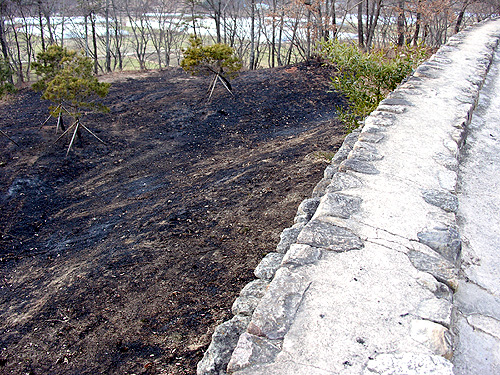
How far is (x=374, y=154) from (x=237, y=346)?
199cm

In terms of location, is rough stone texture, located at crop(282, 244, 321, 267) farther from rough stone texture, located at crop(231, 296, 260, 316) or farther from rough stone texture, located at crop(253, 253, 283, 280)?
Answer: rough stone texture, located at crop(231, 296, 260, 316)

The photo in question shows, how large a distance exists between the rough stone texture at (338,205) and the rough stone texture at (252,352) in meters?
0.94

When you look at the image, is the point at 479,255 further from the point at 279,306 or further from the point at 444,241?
the point at 279,306

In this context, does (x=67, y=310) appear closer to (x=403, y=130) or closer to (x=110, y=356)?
(x=110, y=356)

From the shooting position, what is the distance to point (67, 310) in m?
3.52

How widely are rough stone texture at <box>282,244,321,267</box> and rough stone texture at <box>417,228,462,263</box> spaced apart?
1.99 ft

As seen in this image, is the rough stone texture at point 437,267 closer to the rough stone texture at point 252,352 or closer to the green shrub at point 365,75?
the rough stone texture at point 252,352

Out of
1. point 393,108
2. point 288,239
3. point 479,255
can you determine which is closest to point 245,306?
point 288,239

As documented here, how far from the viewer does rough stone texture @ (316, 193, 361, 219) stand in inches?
93.5

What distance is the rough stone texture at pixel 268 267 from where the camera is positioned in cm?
210

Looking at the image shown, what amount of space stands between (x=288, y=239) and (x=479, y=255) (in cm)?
112

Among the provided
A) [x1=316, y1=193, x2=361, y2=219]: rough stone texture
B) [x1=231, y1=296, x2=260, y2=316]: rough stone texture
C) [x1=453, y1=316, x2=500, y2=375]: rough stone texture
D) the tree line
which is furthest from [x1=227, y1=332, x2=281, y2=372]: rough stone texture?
the tree line

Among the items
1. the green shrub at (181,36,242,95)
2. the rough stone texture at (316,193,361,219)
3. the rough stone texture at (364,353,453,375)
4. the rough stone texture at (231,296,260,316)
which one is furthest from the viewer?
the green shrub at (181,36,242,95)

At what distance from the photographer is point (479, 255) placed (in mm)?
2355
